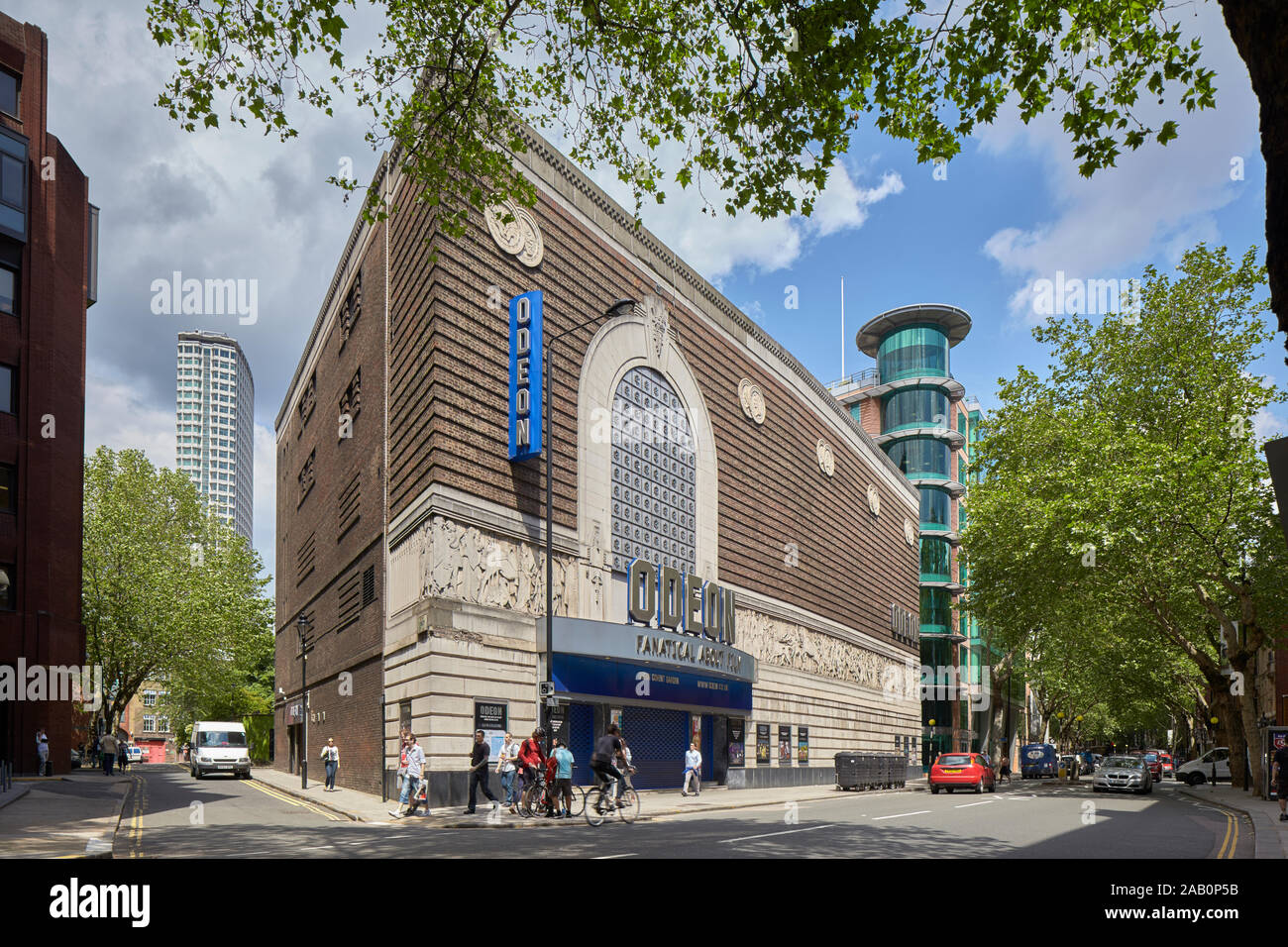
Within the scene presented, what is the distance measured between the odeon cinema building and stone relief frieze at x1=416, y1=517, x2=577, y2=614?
0.07 metres

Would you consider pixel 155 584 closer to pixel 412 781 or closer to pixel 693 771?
pixel 693 771

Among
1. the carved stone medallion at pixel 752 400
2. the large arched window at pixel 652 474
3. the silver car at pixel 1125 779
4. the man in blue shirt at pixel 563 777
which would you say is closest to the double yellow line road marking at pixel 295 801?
the man in blue shirt at pixel 563 777

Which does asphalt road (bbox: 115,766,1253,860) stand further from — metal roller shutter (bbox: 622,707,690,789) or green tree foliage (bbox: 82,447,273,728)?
green tree foliage (bbox: 82,447,273,728)

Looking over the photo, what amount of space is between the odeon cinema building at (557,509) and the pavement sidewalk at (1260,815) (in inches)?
519

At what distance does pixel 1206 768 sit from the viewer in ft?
149

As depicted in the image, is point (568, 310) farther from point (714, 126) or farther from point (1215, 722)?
point (1215, 722)

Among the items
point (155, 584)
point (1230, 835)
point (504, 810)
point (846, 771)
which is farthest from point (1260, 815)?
point (155, 584)

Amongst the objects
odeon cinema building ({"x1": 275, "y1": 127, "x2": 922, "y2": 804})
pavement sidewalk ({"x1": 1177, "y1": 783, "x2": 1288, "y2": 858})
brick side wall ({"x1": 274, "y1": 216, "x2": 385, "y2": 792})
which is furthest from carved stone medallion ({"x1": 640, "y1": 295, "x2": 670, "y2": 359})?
pavement sidewalk ({"x1": 1177, "y1": 783, "x2": 1288, "y2": 858})

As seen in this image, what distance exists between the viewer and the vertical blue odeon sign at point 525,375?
2411cm

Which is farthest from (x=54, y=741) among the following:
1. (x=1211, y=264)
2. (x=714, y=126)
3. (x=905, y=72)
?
(x=1211, y=264)

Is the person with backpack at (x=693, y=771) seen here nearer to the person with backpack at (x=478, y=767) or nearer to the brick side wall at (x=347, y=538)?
the brick side wall at (x=347, y=538)

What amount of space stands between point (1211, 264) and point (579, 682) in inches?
913

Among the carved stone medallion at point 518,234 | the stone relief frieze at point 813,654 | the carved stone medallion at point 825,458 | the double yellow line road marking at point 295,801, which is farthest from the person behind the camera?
the carved stone medallion at point 825,458

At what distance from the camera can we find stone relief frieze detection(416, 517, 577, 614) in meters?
22.4
